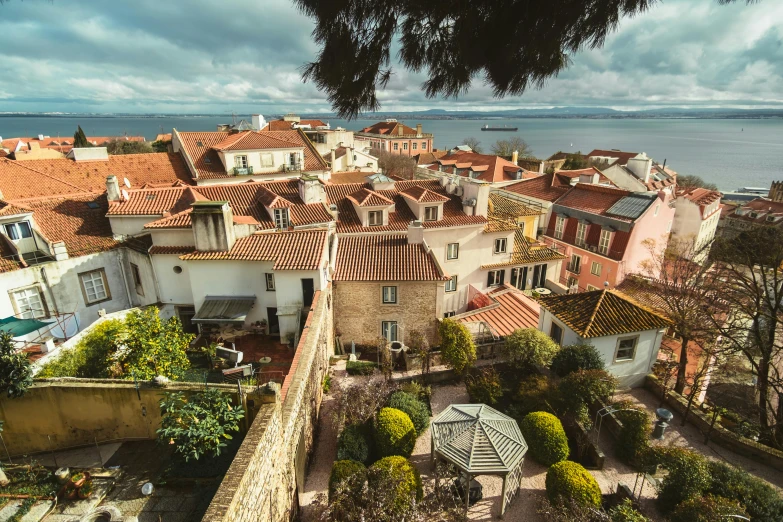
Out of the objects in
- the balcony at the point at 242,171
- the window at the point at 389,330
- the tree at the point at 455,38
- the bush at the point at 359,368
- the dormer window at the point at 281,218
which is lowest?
the bush at the point at 359,368

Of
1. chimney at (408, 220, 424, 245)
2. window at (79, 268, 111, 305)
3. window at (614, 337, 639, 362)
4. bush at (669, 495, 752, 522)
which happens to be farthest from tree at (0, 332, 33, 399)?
window at (614, 337, 639, 362)

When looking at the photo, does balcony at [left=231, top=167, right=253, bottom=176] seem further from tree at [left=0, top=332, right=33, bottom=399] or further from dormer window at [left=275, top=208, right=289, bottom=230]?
tree at [left=0, top=332, right=33, bottom=399]

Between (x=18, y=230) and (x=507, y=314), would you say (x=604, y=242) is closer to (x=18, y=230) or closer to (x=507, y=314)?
(x=507, y=314)

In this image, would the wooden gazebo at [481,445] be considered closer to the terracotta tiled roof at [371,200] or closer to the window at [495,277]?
the terracotta tiled roof at [371,200]

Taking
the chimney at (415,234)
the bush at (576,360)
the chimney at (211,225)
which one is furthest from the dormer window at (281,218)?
the bush at (576,360)

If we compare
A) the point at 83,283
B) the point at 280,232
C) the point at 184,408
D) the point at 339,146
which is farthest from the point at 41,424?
the point at 339,146

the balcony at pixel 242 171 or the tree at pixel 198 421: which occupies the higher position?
the balcony at pixel 242 171
